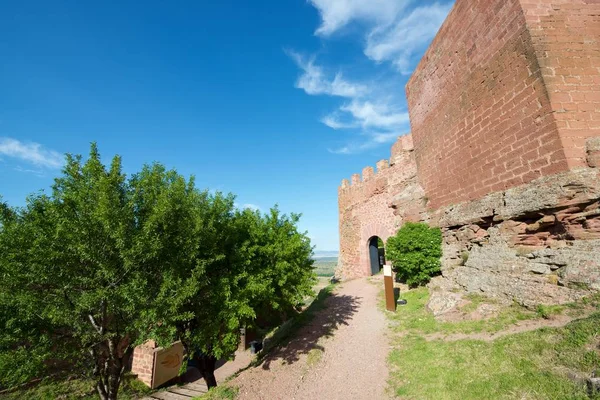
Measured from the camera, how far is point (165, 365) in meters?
12.0

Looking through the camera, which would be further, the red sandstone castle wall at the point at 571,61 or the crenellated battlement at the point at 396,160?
the crenellated battlement at the point at 396,160

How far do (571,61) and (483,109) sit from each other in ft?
6.43

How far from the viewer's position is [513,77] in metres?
6.80

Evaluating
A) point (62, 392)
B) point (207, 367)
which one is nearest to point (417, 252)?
point (207, 367)

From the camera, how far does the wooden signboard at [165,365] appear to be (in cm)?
1158

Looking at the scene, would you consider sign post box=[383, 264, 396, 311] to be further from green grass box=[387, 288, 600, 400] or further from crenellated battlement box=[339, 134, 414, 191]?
crenellated battlement box=[339, 134, 414, 191]

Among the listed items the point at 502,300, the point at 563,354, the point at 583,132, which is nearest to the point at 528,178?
the point at 583,132

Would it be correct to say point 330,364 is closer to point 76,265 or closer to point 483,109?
point 76,265

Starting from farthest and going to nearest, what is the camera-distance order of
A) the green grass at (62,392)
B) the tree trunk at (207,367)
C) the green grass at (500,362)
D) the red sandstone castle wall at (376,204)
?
the red sandstone castle wall at (376,204) → the green grass at (62,392) → the tree trunk at (207,367) → the green grass at (500,362)

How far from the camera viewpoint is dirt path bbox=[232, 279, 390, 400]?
596 cm

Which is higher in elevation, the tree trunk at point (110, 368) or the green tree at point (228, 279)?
the green tree at point (228, 279)

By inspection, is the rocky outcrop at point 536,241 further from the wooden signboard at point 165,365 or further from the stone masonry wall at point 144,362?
the stone masonry wall at point 144,362

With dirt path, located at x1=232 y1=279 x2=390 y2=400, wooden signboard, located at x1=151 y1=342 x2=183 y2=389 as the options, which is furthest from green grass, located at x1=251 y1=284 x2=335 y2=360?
wooden signboard, located at x1=151 y1=342 x2=183 y2=389

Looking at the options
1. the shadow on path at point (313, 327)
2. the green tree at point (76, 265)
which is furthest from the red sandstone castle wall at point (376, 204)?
the green tree at point (76, 265)
